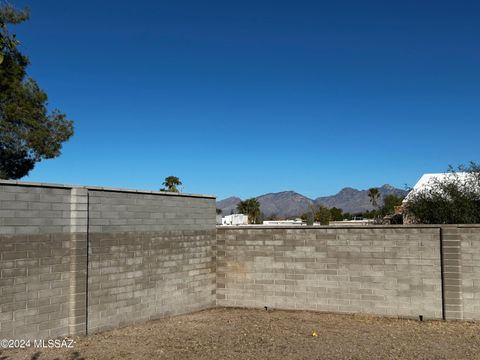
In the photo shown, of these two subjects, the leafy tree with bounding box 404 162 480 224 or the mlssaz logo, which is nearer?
the mlssaz logo

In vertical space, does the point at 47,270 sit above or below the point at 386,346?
above

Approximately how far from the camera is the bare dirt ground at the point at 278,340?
8094 millimetres

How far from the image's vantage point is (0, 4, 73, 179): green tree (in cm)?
1620

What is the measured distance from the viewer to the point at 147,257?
1117cm

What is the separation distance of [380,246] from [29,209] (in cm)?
820

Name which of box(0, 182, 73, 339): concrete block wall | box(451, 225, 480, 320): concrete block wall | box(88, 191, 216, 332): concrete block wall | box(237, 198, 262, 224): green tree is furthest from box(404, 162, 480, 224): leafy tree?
box(237, 198, 262, 224): green tree

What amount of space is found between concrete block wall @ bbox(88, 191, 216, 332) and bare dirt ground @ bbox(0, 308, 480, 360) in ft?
1.67

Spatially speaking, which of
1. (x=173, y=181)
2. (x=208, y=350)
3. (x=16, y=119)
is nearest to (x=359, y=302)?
(x=208, y=350)

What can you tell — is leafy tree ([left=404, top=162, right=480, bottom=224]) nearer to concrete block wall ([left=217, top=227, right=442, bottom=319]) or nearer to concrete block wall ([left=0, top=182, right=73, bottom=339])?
concrete block wall ([left=217, top=227, right=442, bottom=319])

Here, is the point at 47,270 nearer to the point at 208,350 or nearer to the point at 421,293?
the point at 208,350

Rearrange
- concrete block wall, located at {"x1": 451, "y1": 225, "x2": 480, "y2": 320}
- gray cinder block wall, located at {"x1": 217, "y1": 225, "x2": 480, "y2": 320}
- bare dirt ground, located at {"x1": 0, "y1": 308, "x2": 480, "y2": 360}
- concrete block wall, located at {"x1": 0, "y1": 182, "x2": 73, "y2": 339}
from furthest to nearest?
1. gray cinder block wall, located at {"x1": 217, "y1": 225, "x2": 480, "y2": 320}
2. concrete block wall, located at {"x1": 451, "y1": 225, "x2": 480, "y2": 320}
3. concrete block wall, located at {"x1": 0, "y1": 182, "x2": 73, "y2": 339}
4. bare dirt ground, located at {"x1": 0, "y1": 308, "x2": 480, "y2": 360}

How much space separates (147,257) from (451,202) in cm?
1058

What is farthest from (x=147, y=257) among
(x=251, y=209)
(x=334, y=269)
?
(x=251, y=209)

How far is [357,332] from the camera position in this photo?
989 cm
